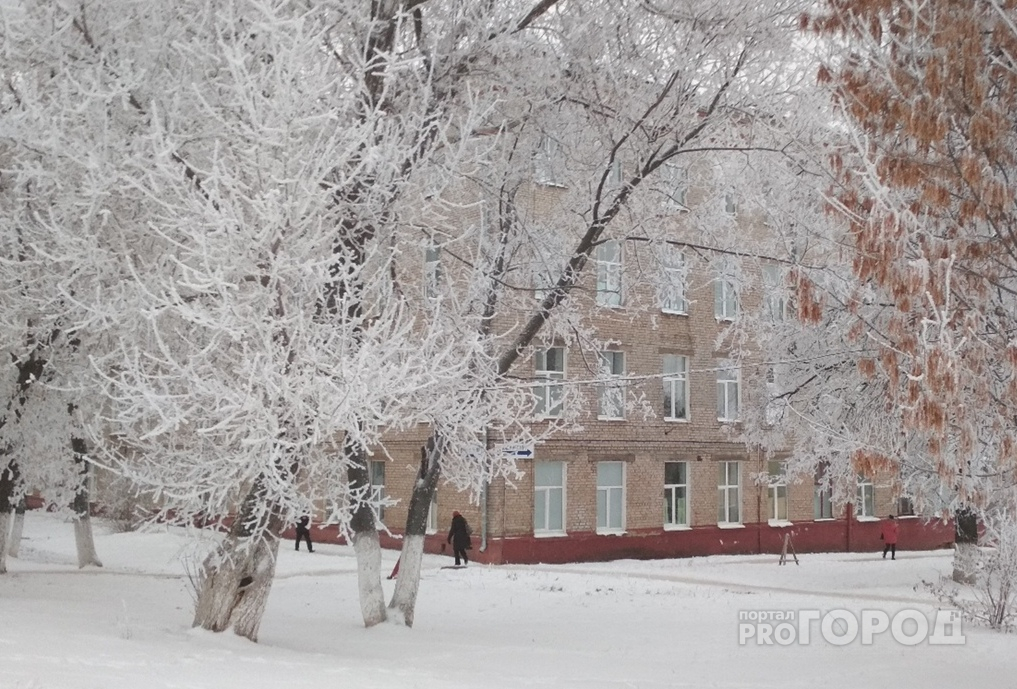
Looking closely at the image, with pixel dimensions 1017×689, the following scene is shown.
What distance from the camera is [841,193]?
27.1 feet

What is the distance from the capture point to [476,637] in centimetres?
1334

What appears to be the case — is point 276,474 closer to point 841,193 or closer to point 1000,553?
point 841,193

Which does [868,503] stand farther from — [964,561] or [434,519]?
[434,519]

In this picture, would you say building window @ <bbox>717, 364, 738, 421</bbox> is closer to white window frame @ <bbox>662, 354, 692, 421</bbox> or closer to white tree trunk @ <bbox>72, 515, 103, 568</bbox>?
white window frame @ <bbox>662, 354, 692, 421</bbox>

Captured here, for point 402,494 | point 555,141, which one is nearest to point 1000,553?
point 555,141

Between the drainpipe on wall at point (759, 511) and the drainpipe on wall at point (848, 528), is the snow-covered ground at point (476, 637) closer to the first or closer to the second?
the drainpipe on wall at point (759, 511)

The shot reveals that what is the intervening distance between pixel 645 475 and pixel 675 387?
9.36 ft

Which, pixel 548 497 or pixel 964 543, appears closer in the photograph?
pixel 964 543

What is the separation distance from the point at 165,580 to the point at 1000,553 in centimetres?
1358

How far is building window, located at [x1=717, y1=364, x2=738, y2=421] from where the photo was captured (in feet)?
99.6

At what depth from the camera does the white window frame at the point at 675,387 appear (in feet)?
95.9

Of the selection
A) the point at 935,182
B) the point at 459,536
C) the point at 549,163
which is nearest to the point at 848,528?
the point at 459,536

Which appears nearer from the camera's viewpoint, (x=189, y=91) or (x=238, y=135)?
(x=238, y=135)

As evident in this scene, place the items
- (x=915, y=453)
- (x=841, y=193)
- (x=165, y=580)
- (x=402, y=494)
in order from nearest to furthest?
(x=841, y=193) → (x=915, y=453) → (x=165, y=580) → (x=402, y=494)
